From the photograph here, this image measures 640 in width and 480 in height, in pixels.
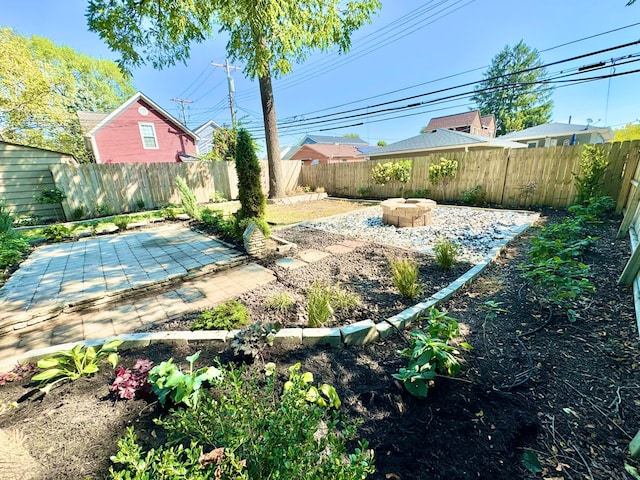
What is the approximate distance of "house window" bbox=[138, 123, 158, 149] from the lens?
1559cm

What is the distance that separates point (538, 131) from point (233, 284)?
24.9 m

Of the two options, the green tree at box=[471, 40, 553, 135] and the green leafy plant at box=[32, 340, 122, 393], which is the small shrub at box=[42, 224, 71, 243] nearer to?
the green leafy plant at box=[32, 340, 122, 393]

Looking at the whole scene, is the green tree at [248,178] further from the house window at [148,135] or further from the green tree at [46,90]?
the house window at [148,135]

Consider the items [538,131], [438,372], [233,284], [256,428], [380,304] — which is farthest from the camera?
[538,131]

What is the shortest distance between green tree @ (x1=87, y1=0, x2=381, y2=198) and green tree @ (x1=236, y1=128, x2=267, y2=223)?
2.99 metres

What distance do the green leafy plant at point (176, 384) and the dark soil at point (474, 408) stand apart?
0.14 metres

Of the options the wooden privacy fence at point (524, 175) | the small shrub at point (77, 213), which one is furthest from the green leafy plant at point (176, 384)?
the small shrub at point (77, 213)

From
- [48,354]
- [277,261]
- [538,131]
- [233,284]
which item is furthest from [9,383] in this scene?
[538,131]

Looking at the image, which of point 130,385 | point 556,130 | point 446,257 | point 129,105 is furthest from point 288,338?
point 556,130

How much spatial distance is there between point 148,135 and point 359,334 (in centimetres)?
1908

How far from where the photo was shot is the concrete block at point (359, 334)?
7.22ft

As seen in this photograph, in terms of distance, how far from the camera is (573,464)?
121 centimetres

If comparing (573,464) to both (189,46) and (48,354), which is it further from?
(189,46)

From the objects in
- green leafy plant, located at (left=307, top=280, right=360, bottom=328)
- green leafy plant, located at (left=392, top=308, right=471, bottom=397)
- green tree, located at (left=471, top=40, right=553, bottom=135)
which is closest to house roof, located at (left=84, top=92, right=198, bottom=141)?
green leafy plant, located at (left=307, top=280, right=360, bottom=328)
